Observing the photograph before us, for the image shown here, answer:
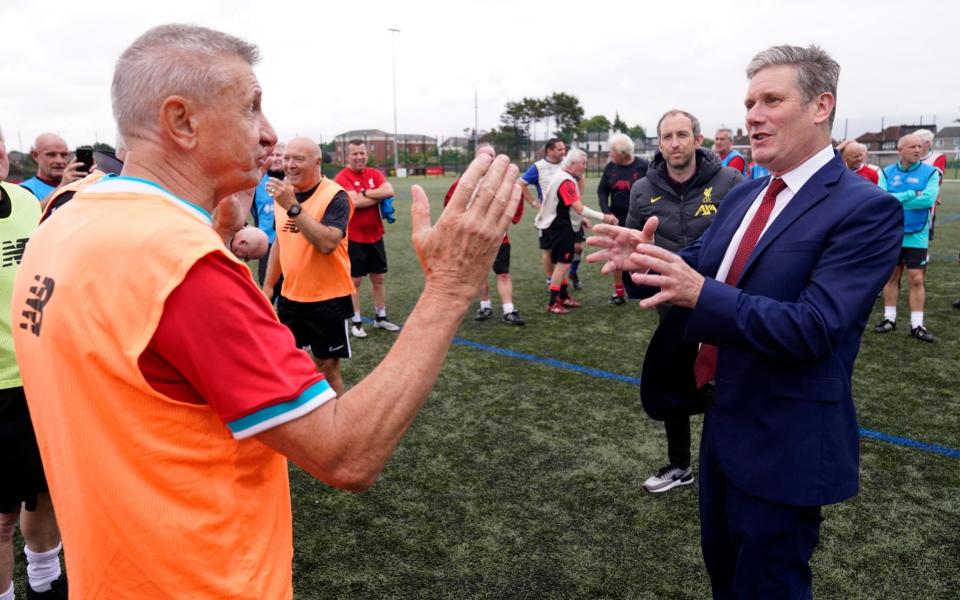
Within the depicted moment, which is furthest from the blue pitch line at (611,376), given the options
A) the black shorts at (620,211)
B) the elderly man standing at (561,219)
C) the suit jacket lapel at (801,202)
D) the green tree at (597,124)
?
the green tree at (597,124)

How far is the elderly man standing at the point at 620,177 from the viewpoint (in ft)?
28.2

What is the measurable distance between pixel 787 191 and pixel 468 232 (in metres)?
1.51

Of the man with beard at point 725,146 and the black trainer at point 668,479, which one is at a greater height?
the man with beard at point 725,146

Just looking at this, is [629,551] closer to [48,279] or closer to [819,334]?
[819,334]

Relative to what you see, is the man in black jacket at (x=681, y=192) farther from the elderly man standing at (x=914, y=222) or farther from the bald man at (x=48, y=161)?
the bald man at (x=48, y=161)

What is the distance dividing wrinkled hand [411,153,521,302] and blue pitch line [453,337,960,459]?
354cm

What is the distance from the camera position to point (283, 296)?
5215 mm

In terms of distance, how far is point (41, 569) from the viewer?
3.10 metres

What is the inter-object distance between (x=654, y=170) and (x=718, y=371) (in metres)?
2.54

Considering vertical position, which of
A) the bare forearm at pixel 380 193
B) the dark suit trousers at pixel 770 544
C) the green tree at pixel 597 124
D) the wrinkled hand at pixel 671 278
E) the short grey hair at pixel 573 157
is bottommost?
the dark suit trousers at pixel 770 544

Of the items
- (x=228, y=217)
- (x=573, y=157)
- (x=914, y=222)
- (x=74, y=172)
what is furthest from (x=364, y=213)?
(x=914, y=222)

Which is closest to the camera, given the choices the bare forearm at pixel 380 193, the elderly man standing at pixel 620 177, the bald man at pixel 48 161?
the bald man at pixel 48 161

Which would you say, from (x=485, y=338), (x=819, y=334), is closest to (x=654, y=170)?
(x=819, y=334)

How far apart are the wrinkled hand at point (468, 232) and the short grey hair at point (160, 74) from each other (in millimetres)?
531
